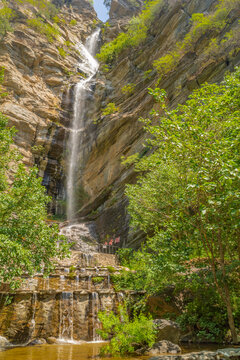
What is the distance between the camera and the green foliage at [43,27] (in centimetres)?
3864

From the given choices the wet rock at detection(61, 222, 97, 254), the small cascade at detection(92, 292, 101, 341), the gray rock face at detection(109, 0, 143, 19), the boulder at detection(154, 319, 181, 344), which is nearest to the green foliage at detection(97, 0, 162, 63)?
the gray rock face at detection(109, 0, 143, 19)

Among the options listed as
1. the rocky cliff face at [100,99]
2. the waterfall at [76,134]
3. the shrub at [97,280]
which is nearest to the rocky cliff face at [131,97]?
the rocky cliff face at [100,99]

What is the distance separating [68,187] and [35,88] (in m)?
13.6

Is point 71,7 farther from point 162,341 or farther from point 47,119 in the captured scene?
point 162,341

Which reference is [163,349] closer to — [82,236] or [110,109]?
[82,236]

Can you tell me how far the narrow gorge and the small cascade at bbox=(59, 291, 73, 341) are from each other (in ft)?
0.14

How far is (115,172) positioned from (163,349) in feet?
70.0

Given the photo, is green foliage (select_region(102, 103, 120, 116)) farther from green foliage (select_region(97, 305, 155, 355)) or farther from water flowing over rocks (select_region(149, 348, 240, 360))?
water flowing over rocks (select_region(149, 348, 240, 360))

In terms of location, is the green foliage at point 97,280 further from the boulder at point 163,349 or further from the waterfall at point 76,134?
the waterfall at point 76,134

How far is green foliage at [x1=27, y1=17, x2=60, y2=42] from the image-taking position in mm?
38638

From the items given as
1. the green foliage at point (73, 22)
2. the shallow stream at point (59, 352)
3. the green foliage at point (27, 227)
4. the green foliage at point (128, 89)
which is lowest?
the shallow stream at point (59, 352)

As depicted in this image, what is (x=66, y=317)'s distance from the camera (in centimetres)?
1077

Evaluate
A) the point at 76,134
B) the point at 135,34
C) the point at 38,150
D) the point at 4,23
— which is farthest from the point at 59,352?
the point at 135,34

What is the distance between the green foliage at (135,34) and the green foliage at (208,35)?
11.4m
